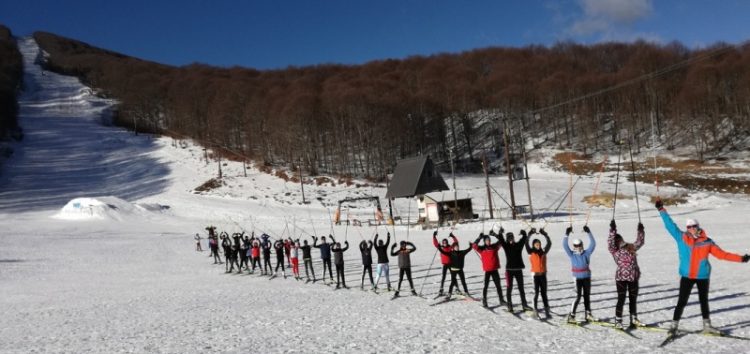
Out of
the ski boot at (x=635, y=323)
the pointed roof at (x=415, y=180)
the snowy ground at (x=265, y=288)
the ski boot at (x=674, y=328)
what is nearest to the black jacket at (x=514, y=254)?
the snowy ground at (x=265, y=288)

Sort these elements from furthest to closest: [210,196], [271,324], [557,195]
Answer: [210,196]
[557,195]
[271,324]

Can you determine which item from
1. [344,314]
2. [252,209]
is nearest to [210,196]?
[252,209]

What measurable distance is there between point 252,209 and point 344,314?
34.9 m

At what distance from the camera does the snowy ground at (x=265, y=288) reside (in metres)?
9.48

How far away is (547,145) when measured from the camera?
247 ft

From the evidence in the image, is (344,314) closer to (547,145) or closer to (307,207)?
(307,207)

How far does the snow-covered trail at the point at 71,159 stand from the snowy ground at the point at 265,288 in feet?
8.76

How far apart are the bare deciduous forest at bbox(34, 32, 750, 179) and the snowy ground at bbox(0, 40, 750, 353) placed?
14.6 meters

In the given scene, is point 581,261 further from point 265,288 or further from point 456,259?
point 265,288

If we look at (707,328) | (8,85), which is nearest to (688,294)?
(707,328)

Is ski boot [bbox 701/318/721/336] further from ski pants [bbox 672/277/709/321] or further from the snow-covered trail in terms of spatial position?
the snow-covered trail

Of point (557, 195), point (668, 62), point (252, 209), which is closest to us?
point (252, 209)

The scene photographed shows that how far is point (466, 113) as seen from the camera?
8112 centimetres

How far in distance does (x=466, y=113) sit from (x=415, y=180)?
128ft
